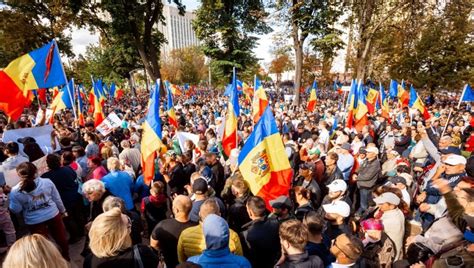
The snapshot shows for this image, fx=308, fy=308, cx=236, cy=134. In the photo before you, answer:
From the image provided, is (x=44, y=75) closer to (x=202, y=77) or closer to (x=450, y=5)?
(x=450, y=5)

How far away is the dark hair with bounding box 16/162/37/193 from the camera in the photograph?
3525 millimetres

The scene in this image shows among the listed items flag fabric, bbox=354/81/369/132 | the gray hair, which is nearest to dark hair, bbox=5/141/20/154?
the gray hair

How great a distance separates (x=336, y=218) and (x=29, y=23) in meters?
26.8

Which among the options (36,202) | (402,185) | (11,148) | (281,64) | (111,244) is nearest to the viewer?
(111,244)

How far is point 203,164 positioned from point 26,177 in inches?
101

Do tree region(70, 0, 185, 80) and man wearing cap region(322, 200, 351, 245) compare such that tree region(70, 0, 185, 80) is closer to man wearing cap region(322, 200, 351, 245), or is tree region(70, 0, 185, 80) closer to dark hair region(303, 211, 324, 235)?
man wearing cap region(322, 200, 351, 245)

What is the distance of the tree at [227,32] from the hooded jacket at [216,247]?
27.9 meters

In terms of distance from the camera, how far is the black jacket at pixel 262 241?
312 centimetres

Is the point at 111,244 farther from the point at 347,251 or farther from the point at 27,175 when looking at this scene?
the point at 27,175

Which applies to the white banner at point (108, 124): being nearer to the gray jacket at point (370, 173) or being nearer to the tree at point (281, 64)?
the gray jacket at point (370, 173)

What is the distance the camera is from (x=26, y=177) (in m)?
3.56

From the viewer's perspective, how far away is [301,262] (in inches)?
91.4

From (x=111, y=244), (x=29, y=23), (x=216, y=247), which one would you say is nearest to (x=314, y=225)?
(x=216, y=247)

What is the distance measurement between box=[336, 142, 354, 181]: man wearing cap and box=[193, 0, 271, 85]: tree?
79.4 ft
